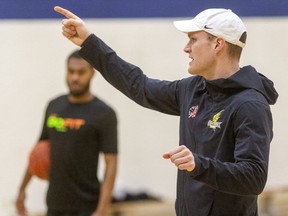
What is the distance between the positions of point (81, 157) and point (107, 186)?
0.27m

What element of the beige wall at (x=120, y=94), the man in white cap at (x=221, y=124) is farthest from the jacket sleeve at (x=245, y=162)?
the beige wall at (x=120, y=94)

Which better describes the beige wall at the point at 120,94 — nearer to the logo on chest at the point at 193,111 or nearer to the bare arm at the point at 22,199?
the bare arm at the point at 22,199

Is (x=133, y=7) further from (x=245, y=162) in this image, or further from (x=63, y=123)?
(x=245, y=162)

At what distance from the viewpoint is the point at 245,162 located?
3117mm

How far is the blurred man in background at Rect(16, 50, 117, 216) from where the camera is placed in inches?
204

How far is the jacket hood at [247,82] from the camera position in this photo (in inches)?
132

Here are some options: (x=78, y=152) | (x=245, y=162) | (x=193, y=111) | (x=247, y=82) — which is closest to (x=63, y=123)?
(x=78, y=152)

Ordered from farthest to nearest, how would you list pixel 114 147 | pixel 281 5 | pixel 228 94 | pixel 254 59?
pixel 254 59, pixel 281 5, pixel 114 147, pixel 228 94

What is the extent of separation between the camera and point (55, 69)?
250 inches

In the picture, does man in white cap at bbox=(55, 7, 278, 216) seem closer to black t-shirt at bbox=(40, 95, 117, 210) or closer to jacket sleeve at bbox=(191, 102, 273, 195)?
jacket sleeve at bbox=(191, 102, 273, 195)

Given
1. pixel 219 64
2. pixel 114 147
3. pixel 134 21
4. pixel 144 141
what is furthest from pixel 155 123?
pixel 219 64

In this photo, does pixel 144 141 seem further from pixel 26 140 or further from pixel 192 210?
pixel 192 210

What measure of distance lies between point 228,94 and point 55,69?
316 centimetres

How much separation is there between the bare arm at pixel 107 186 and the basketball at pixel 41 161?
411mm
